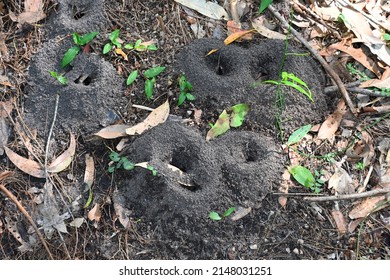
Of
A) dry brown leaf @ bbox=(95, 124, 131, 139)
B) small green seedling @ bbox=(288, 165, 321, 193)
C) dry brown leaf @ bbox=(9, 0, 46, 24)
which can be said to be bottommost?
small green seedling @ bbox=(288, 165, 321, 193)

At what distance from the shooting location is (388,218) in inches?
88.8

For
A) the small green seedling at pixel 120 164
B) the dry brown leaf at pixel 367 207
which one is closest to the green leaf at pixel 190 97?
the small green seedling at pixel 120 164

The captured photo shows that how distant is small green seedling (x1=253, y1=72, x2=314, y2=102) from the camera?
230 cm

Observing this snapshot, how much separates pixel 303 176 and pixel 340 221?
0.24m

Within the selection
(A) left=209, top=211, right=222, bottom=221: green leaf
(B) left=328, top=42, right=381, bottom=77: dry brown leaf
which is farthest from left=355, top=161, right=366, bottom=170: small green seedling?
(A) left=209, top=211, right=222, bottom=221: green leaf

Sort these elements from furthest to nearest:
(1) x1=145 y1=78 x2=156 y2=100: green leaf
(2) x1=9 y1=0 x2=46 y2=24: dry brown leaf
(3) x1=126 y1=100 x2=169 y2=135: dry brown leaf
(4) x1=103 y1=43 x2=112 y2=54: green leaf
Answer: (2) x1=9 y1=0 x2=46 y2=24: dry brown leaf
(4) x1=103 y1=43 x2=112 y2=54: green leaf
(1) x1=145 y1=78 x2=156 y2=100: green leaf
(3) x1=126 y1=100 x2=169 y2=135: dry brown leaf

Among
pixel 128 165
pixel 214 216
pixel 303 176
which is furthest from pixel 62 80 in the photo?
pixel 303 176

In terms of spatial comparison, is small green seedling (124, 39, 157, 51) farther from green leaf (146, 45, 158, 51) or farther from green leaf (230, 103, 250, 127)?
green leaf (230, 103, 250, 127)

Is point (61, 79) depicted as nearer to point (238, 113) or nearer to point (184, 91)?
point (184, 91)

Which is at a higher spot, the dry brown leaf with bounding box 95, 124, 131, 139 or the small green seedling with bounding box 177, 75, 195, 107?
the small green seedling with bounding box 177, 75, 195, 107

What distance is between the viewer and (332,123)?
96.6 inches

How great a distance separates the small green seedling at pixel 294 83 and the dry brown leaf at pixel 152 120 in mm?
430

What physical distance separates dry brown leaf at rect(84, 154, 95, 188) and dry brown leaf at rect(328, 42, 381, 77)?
1.28m

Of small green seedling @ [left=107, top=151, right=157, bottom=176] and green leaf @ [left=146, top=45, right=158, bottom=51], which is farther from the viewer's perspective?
green leaf @ [left=146, top=45, right=158, bottom=51]
